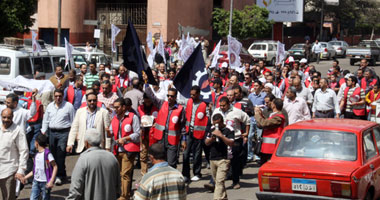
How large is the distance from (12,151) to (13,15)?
60.1ft

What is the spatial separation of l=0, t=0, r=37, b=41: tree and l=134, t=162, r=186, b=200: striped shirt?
20.9 m

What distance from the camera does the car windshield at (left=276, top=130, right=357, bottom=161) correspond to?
27.9ft

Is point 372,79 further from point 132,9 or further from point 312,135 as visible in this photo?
point 132,9

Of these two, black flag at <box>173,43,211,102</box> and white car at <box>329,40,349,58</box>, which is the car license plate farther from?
white car at <box>329,40,349,58</box>

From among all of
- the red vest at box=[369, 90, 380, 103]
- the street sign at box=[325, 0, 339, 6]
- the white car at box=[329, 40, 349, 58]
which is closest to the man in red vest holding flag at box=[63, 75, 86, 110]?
the red vest at box=[369, 90, 380, 103]

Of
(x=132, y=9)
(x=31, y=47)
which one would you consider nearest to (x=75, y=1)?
(x=132, y=9)

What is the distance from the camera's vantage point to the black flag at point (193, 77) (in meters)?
10.8

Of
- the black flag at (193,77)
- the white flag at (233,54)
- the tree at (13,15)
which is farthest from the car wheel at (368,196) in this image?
the tree at (13,15)

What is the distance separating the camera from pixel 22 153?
826 centimetres

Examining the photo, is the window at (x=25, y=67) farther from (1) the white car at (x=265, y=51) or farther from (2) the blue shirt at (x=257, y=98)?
(1) the white car at (x=265, y=51)

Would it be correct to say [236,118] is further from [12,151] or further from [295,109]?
[12,151]

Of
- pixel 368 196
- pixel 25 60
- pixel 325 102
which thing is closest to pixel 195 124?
pixel 368 196

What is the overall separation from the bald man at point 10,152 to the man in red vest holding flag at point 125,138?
1575 millimetres

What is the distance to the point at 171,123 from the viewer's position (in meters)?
10.1
